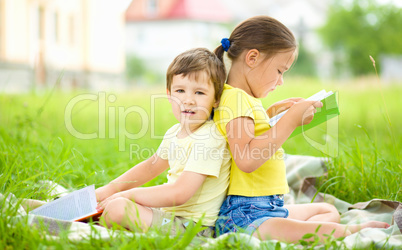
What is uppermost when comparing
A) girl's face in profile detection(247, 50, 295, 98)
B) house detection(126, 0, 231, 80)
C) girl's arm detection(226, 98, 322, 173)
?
house detection(126, 0, 231, 80)

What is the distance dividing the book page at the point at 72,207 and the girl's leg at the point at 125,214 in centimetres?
11

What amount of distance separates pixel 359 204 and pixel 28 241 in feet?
5.15

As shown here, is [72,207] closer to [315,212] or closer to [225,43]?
[225,43]

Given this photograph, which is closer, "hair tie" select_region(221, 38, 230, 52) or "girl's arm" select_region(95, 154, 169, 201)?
"hair tie" select_region(221, 38, 230, 52)

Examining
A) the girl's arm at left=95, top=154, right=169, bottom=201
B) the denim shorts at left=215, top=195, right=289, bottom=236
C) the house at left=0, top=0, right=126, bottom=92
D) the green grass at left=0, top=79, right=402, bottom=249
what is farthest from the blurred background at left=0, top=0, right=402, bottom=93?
the denim shorts at left=215, top=195, right=289, bottom=236

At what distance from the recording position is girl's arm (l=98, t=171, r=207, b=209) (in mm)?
1742

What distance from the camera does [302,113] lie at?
1.79 m

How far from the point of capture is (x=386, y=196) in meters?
2.25

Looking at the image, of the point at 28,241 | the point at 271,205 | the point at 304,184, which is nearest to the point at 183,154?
the point at 271,205

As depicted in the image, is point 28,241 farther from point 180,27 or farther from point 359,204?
point 180,27

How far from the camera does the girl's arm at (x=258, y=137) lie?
175 cm

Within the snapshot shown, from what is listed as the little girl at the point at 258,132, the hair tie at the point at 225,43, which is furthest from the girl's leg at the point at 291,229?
the hair tie at the point at 225,43

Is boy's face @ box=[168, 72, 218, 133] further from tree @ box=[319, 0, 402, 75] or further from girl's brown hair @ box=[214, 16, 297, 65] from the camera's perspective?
Answer: tree @ box=[319, 0, 402, 75]

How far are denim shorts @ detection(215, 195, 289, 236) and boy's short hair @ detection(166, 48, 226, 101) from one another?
0.46 metres
